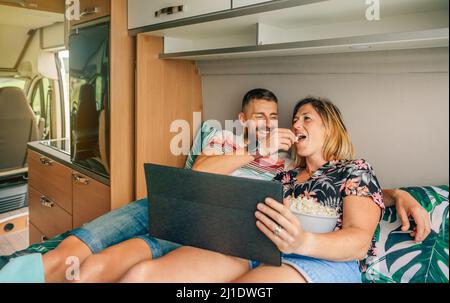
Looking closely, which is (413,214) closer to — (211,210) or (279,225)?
(279,225)

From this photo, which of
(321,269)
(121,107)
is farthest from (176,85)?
(321,269)

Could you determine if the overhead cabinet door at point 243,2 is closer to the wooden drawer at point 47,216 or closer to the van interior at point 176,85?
the van interior at point 176,85

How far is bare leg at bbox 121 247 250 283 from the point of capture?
965 mm

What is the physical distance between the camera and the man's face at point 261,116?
1.45 m

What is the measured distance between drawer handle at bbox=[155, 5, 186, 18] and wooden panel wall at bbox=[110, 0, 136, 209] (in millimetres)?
242

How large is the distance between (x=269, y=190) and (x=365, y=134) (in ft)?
2.11

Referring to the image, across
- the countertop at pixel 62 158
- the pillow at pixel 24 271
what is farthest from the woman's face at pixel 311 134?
the countertop at pixel 62 158

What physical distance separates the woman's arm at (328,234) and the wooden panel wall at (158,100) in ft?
3.11

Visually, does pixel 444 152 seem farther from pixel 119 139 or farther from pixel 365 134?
pixel 119 139

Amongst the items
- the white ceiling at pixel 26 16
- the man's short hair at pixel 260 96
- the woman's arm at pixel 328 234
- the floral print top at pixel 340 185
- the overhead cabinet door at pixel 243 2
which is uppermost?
the white ceiling at pixel 26 16

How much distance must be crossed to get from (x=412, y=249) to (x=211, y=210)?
60 centimetres

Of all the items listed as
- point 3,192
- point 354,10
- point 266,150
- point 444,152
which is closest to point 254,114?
point 266,150

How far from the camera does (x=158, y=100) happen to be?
5.66 feet

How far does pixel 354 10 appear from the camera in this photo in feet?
3.74
